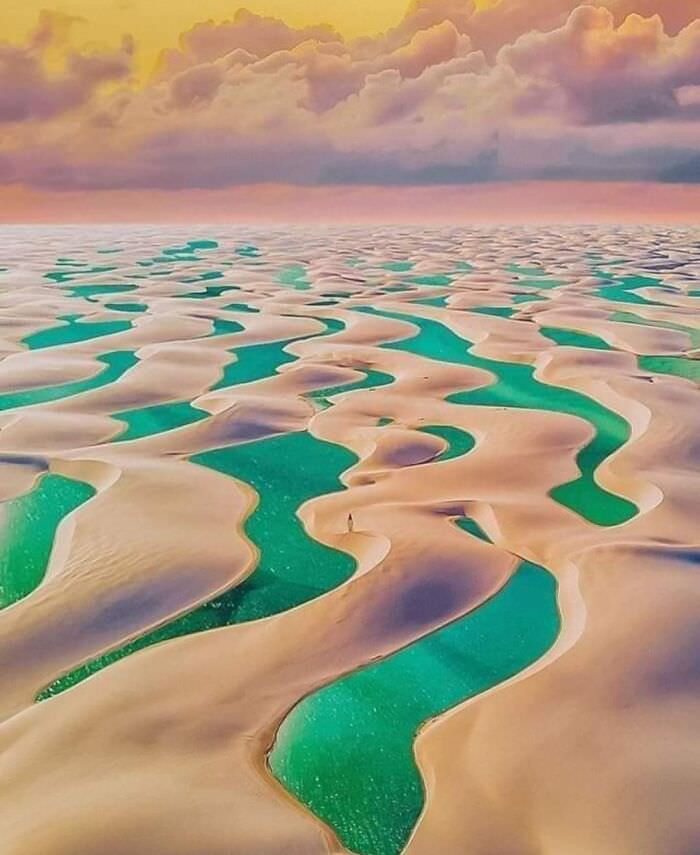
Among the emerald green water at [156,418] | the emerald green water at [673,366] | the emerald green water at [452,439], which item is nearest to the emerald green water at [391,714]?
the emerald green water at [452,439]

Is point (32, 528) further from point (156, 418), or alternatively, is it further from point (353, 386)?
point (353, 386)

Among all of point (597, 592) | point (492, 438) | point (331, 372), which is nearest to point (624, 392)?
point (492, 438)

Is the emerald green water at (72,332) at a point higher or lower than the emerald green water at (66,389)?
lower

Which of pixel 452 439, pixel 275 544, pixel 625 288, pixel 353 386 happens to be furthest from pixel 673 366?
pixel 625 288

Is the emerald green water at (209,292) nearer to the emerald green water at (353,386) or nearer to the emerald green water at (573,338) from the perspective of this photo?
the emerald green water at (573,338)

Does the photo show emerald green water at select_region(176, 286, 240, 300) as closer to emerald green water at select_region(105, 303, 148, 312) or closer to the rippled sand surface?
emerald green water at select_region(105, 303, 148, 312)

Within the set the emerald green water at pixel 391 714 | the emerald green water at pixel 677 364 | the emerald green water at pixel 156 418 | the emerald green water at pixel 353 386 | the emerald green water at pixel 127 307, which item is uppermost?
the emerald green water at pixel 391 714
